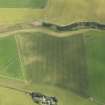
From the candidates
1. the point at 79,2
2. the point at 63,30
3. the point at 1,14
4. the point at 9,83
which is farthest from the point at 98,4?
the point at 9,83

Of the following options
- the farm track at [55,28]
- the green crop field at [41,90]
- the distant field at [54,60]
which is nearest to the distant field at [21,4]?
the farm track at [55,28]

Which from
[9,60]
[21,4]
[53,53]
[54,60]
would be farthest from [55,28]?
[9,60]

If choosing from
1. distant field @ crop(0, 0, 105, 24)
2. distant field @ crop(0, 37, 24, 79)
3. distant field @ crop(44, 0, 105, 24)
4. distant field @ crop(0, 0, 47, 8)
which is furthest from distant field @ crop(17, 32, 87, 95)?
distant field @ crop(0, 0, 47, 8)

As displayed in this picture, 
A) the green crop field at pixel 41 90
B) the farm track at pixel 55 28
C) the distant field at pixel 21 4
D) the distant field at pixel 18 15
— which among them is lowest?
the green crop field at pixel 41 90

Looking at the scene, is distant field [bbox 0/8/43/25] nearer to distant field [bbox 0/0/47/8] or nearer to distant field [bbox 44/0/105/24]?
distant field [bbox 0/0/47/8]

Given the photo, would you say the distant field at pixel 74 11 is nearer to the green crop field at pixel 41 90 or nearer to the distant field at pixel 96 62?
the distant field at pixel 96 62

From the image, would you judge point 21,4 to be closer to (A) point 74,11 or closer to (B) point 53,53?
(A) point 74,11
